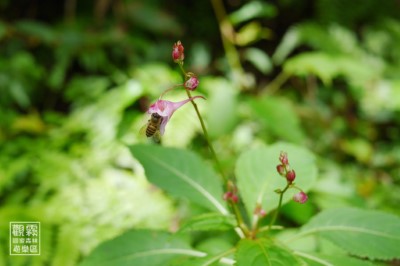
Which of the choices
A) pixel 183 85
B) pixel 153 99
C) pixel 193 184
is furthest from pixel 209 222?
pixel 153 99

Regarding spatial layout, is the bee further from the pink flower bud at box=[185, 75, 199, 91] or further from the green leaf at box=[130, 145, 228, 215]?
the green leaf at box=[130, 145, 228, 215]

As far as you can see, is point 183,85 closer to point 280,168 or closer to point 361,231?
point 280,168

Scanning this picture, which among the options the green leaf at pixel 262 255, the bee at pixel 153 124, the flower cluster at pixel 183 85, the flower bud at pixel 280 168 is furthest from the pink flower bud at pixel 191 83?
the green leaf at pixel 262 255

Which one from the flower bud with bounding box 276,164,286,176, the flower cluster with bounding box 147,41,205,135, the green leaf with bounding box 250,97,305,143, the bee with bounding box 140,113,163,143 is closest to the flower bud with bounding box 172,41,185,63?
the flower cluster with bounding box 147,41,205,135

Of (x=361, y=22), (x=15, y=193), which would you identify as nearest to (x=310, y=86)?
(x=361, y=22)

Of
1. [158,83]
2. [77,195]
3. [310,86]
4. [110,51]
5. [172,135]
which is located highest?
[110,51]

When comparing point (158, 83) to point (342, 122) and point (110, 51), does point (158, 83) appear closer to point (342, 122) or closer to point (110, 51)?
point (110, 51)

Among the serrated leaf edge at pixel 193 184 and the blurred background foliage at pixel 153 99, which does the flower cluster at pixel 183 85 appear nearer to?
the serrated leaf edge at pixel 193 184
